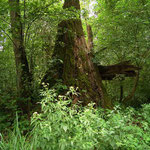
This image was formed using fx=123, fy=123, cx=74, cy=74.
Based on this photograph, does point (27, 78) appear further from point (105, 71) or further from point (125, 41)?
point (125, 41)

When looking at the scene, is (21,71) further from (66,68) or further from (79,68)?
(79,68)

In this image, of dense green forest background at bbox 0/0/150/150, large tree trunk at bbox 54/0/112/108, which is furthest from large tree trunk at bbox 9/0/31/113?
large tree trunk at bbox 54/0/112/108

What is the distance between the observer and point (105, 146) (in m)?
1.90

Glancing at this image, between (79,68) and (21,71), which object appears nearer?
(21,71)

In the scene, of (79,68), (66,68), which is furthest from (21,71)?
(79,68)

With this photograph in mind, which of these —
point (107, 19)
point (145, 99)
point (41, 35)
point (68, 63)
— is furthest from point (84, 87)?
point (145, 99)

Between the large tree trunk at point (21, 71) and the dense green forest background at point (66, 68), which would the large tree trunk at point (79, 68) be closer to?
the dense green forest background at point (66, 68)

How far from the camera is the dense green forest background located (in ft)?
7.18

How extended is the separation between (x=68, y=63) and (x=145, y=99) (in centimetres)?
432

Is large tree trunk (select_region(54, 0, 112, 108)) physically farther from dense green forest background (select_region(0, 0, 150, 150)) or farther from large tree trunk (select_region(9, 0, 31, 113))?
large tree trunk (select_region(9, 0, 31, 113))

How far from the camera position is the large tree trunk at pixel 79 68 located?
4.32 m

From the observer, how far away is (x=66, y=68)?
4.63m

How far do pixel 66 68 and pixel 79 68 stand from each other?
490 millimetres

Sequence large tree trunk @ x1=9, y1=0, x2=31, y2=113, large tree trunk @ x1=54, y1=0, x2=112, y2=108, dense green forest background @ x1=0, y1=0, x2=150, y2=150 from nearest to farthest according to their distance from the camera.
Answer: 1. dense green forest background @ x1=0, y1=0, x2=150, y2=150
2. large tree trunk @ x1=9, y1=0, x2=31, y2=113
3. large tree trunk @ x1=54, y1=0, x2=112, y2=108
